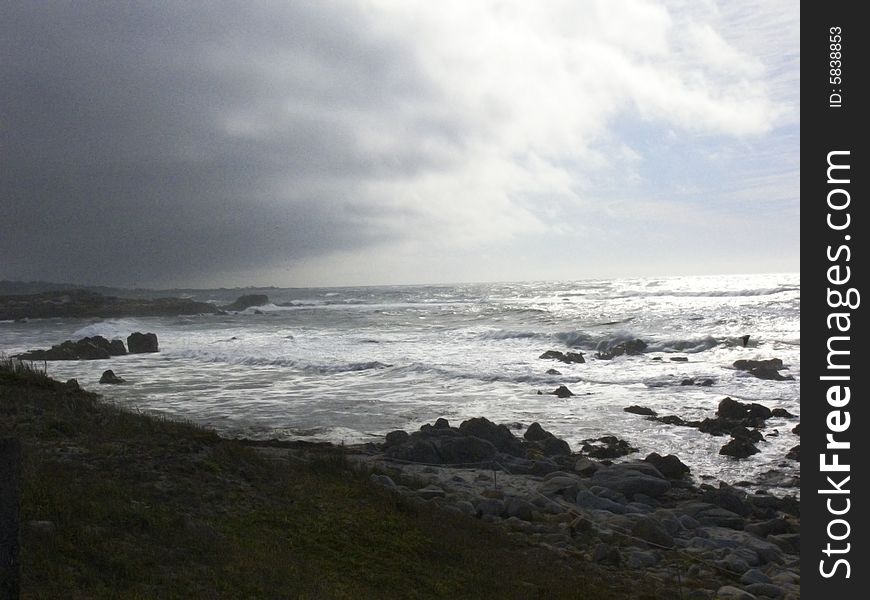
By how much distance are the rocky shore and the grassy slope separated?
93cm

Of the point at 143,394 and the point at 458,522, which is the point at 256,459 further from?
the point at 143,394

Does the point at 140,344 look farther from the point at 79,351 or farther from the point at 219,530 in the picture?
the point at 219,530

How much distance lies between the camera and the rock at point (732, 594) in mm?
7457

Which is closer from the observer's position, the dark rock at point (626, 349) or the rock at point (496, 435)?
the rock at point (496, 435)

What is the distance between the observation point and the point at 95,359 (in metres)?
34.0

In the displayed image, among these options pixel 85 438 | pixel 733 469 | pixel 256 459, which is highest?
pixel 85 438

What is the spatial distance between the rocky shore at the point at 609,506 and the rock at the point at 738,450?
270cm

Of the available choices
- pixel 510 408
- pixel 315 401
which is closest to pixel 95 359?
pixel 315 401

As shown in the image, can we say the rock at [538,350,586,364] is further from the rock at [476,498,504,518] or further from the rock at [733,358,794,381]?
the rock at [476,498,504,518]

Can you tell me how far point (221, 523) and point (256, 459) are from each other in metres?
2.74

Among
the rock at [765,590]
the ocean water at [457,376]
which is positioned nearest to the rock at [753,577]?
the rock at [765,590]

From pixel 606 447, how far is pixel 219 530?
39.9 ft

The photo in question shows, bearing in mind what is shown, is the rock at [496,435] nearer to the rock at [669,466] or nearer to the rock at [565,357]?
the rock at [669,466]

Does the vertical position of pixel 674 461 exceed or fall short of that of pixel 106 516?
it falls short
